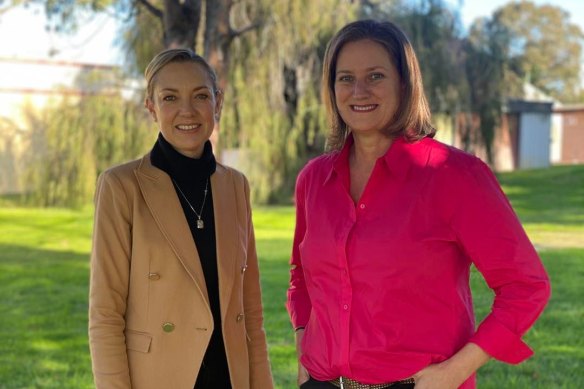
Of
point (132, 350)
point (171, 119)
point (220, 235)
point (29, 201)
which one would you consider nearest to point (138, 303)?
point (132, 350)

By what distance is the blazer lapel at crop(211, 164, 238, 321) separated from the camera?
2.35 meters

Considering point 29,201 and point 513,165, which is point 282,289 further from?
point 513,165

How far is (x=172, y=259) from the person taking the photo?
2260mm

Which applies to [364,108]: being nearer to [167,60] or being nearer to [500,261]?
[500,261]

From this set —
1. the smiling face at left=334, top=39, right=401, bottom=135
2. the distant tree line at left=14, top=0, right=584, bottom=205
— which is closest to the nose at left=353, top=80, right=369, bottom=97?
the smiling face at left=334, top=39, right=401, bottom=135

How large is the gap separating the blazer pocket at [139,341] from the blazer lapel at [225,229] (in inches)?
9.4

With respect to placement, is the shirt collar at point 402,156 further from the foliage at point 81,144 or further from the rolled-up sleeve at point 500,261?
the foliage at point 81,144

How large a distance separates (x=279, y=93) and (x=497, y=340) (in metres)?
13.8

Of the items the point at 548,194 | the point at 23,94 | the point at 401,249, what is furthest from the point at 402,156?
the point at 23,94

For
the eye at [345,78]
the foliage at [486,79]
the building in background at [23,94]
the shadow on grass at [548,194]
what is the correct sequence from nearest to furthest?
the eye at [345,78], the building in background at [23,94], the shadow on grass at [548,194], the foliage at [486,79]

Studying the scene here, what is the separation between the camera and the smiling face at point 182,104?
7.77 feet

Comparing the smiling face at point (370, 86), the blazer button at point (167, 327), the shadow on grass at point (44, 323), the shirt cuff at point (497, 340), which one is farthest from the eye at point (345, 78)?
the shadow on grass at point (44, 323)

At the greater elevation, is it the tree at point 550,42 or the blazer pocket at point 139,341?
the tree at point 550,42

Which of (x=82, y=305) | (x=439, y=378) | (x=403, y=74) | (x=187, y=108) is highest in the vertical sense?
(x=403, y=74)
